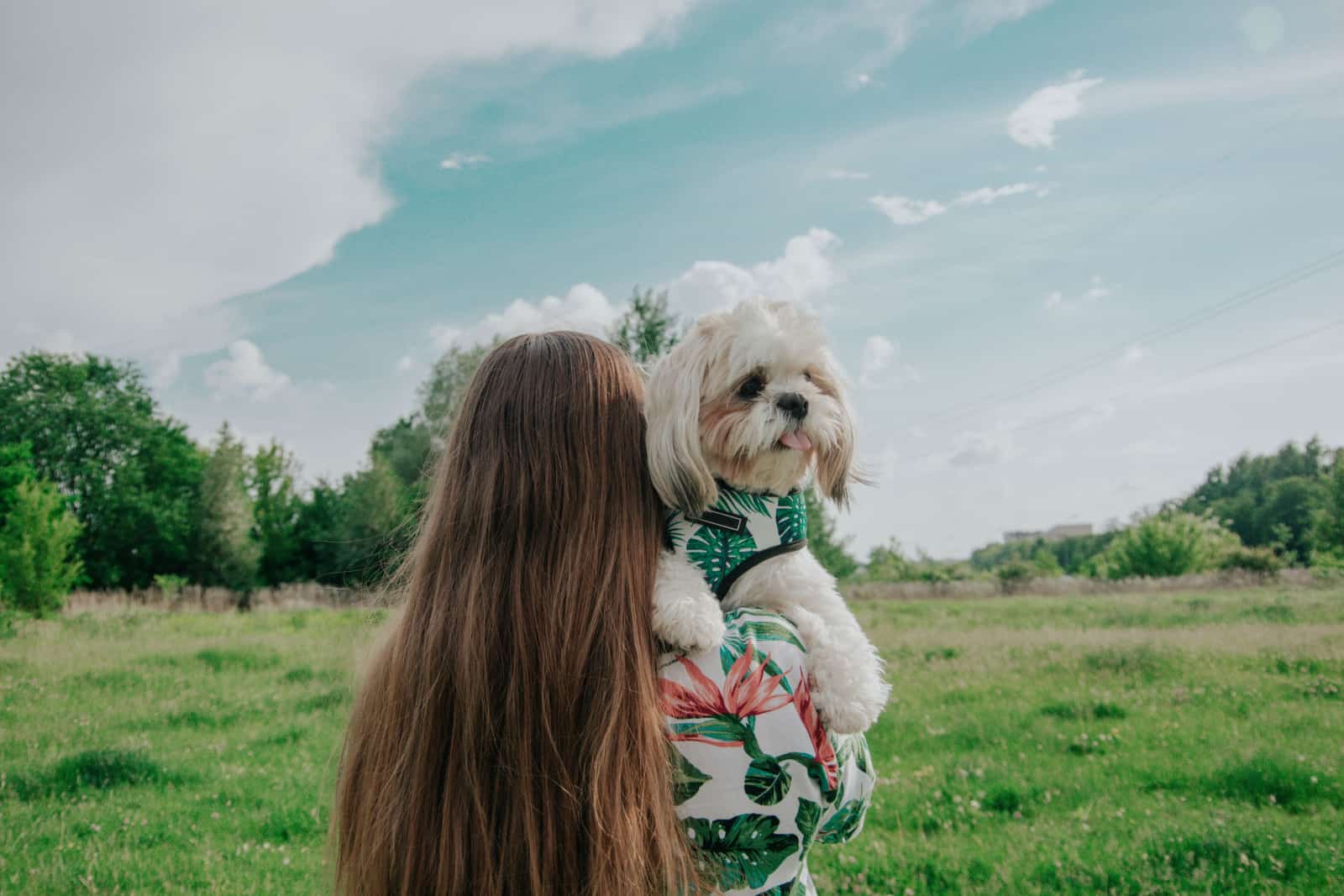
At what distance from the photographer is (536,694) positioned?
6.63 ft

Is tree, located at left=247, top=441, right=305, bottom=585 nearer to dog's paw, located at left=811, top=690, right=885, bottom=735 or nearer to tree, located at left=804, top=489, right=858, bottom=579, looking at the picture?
tree, located at left=804, top=489, right=858, bottom=579

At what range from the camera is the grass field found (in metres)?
5.22

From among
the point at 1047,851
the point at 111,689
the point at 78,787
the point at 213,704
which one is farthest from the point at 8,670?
the point at 1047,851

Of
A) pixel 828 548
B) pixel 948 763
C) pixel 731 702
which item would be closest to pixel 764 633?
pixel 731 702

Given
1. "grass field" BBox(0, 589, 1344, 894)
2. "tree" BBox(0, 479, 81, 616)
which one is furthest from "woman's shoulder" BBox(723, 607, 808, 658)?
"tree" BBox(0, 479, 81, 616)

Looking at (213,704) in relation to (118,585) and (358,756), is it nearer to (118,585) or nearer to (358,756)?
(358,756)

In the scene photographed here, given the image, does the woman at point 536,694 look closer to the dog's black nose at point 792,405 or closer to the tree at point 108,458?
the dog's black nose at point 792,405

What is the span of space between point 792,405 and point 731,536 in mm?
501

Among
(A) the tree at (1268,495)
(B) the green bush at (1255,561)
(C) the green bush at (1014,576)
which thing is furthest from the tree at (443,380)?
(A) the tree at (1268,495)

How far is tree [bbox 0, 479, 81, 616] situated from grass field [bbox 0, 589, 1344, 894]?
13.4 meters

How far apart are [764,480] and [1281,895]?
4.17 meters


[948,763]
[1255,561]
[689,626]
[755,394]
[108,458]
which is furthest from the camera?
[108,458]

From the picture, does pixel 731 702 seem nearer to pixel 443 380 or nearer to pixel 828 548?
pixel 828 548

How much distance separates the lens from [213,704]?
10.1 metres
